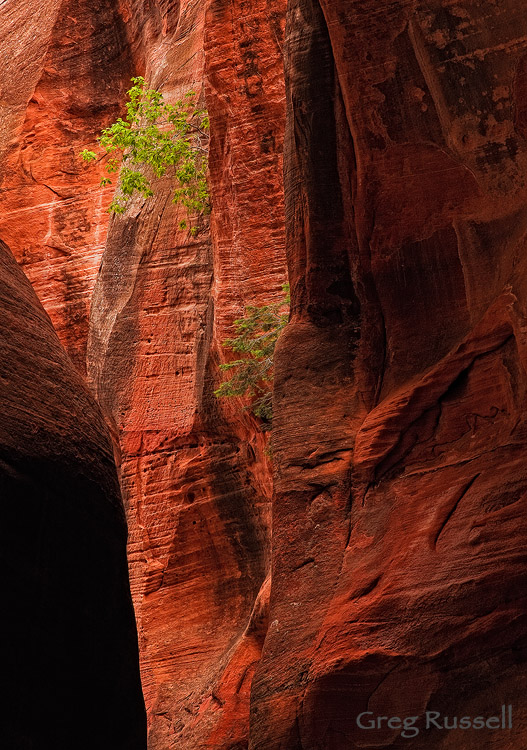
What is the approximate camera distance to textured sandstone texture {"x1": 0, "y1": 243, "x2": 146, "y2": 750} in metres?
4.63

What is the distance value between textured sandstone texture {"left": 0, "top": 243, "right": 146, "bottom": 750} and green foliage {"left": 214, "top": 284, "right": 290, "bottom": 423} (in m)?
7.86

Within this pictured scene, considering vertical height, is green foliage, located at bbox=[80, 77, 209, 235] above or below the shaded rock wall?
above

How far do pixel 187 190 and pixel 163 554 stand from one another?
510 cm

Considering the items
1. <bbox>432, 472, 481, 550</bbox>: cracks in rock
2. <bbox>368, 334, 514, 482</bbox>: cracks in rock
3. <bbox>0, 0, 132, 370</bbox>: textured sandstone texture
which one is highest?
<bbox>0, 0, 132, 370</bbox>: textured sandstone texture

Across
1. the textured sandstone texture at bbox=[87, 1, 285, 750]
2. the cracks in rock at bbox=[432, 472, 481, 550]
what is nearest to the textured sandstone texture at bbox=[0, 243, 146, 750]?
the cracks in rock at bbox=[432, 472, 481, 550]

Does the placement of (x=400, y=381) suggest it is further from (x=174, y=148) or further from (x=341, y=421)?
(x=174, y=148)

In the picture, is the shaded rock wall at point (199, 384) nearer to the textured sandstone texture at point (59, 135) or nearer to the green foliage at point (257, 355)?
the green foliage at point (257, 355)

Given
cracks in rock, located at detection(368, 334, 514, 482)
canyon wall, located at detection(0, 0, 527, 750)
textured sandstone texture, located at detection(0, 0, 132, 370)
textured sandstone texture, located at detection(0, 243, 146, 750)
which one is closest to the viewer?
textured sandstone texture, located at detection(0, 243, 146, 750)

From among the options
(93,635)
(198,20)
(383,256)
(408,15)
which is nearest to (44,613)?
(93,635)

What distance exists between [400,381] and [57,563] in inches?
192

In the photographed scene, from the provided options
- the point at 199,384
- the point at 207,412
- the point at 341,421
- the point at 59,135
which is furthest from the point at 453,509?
the point at 59,135

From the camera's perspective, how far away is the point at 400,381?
30.2 ft

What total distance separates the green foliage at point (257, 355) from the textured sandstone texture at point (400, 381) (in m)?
3.15

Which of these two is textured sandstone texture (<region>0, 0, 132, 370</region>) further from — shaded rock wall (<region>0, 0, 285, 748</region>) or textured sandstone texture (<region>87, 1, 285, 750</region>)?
textured sandstone texture (<region>87, 1, 285, 750</region>)
